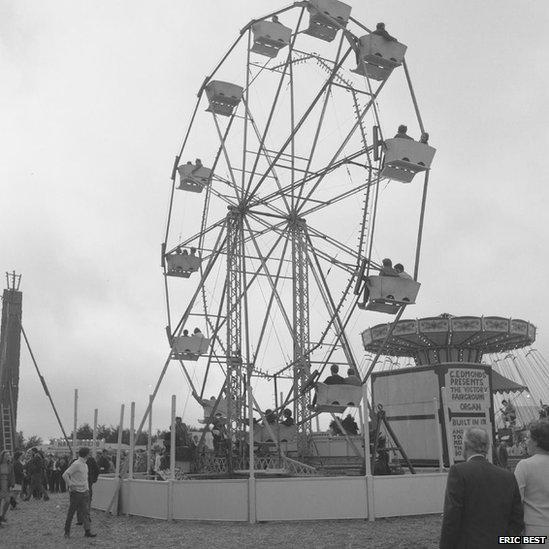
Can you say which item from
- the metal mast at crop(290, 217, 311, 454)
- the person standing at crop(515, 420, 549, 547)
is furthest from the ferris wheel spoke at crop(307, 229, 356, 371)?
the person standing at crop(515, 420, 549, 547)

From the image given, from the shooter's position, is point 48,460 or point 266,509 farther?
point 48,460

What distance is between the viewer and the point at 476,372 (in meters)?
18.2

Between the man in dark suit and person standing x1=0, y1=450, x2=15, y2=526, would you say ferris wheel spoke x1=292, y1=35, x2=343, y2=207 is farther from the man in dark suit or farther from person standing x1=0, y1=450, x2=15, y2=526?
the man in dark suit

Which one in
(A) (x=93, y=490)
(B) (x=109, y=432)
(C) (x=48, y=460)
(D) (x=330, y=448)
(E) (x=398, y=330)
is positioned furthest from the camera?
(B) (x=109, y=432)

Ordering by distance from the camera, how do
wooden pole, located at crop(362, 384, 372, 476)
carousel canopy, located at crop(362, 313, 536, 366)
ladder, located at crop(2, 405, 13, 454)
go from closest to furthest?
wooden pole, located at crop(362, 384, 372, 476) → ladder, located at crop(2, 405, 13, 454) → carousel canopy, located at crop(362, 313, 536, 366)

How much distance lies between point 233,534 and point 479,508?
7165 mm

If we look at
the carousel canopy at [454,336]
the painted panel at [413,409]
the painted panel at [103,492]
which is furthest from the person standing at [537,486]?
the carousel canopy at [454,336]

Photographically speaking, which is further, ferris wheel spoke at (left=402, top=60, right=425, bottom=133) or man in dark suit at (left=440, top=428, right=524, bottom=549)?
ferris wheel spoke at (left=402, top=60, right=425, bottom=133)

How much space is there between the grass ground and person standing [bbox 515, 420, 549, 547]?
200 inches

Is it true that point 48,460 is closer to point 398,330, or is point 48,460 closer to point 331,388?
point 331,388

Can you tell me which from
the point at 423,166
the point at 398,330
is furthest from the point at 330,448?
the point at 398,330

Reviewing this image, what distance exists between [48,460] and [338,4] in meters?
18.5

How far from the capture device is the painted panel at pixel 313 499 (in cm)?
1145

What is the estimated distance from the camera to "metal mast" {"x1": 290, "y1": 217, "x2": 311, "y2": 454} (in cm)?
1814
